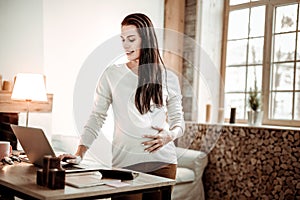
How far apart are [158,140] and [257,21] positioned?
291 centimetres

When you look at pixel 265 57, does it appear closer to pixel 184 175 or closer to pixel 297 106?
pixel 297 106

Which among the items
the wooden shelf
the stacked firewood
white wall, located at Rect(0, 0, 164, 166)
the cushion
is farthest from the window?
the wooden shelf

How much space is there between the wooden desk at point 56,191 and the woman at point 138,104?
0.17 metres

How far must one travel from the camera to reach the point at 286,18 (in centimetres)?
407

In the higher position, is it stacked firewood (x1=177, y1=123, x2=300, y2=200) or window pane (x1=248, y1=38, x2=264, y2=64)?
window pane (x1=248, y1=38, x2=264, y2=64)

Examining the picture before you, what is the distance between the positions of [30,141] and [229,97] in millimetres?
3098

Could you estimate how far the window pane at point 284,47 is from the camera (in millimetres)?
4004

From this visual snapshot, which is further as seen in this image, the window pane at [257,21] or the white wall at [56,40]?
the window pane at [257,21]

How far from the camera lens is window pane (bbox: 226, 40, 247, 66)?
4.40m

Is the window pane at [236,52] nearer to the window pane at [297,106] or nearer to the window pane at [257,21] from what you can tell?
the window pane at [257,21]

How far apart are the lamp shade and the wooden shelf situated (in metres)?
0.25

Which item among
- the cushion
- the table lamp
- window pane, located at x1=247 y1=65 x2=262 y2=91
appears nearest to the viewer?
the table lamp

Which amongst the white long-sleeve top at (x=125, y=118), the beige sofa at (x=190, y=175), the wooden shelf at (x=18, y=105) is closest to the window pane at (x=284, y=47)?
the beige sofa at (x=190, y=175)

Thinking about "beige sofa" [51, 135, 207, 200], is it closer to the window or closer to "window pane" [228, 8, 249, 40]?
the window
